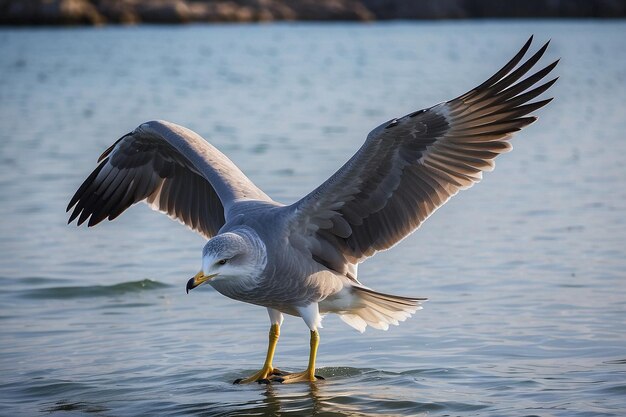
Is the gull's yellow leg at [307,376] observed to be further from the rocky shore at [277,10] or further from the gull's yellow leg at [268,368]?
the rocky shore at [277,10]

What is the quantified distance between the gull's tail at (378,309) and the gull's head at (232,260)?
100 centimetres

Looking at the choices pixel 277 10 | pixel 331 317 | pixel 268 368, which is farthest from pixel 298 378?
pixel 277 10

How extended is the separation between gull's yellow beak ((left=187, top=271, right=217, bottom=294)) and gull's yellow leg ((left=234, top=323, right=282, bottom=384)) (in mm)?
1250

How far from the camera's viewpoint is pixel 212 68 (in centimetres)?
3844

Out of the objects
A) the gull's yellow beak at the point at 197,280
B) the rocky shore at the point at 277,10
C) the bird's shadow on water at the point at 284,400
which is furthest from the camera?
the rocky shore at the point at 277,10

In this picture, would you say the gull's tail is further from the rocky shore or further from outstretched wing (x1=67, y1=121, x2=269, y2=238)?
the rocky shore

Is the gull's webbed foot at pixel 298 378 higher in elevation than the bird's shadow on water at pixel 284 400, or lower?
higher

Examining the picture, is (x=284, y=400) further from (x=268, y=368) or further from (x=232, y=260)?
(x=232, y=260)

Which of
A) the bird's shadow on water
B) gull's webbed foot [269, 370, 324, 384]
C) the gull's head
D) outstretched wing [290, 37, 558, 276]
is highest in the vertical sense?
outstretched wing [290, 37, 558, 276]

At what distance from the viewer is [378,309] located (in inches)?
311

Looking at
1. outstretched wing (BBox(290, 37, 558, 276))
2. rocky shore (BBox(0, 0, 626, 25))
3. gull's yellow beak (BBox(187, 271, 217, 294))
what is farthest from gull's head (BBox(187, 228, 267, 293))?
rocky shore (BBox(0, 0, 626, 25))

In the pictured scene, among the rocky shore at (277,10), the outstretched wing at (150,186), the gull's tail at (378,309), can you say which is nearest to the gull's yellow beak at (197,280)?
the gull's tail at (378,309)

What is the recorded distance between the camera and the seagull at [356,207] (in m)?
7.14

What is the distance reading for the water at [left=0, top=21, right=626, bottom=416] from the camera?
7.30 meters
